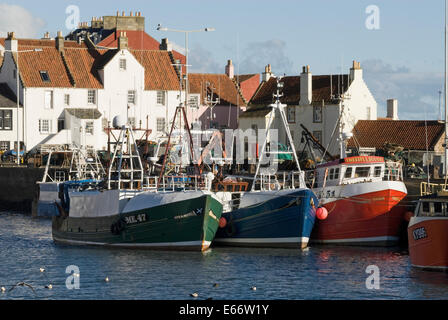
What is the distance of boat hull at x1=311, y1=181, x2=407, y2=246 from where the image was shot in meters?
53.0

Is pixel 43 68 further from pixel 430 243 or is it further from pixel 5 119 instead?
pixel 430 243

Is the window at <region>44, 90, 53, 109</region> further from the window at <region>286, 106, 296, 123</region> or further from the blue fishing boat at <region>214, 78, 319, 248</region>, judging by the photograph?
the blue fishing boat at <region>214, 78, 319, 248</region>

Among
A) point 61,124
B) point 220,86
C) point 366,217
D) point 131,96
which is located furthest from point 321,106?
point 366,217

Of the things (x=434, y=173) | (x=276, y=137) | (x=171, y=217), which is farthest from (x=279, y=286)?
(x=276, y=137)

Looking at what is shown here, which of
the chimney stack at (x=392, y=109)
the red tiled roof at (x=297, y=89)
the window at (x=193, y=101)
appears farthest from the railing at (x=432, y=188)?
the chimney stack at (x=392, y=109)

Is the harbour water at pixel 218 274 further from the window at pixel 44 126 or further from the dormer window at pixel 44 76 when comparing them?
the dormer window at pixel 44 76

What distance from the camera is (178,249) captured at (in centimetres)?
5066

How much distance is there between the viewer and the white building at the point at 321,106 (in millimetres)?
89125

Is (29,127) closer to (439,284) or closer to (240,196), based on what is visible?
(240,196)

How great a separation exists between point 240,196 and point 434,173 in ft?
60.6

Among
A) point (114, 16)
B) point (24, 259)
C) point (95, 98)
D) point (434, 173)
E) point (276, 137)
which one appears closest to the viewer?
point (24, 259)

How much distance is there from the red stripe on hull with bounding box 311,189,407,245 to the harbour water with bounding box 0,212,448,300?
3.44 feet

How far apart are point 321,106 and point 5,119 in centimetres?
2988

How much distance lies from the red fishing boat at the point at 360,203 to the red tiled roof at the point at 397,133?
26.3 m
